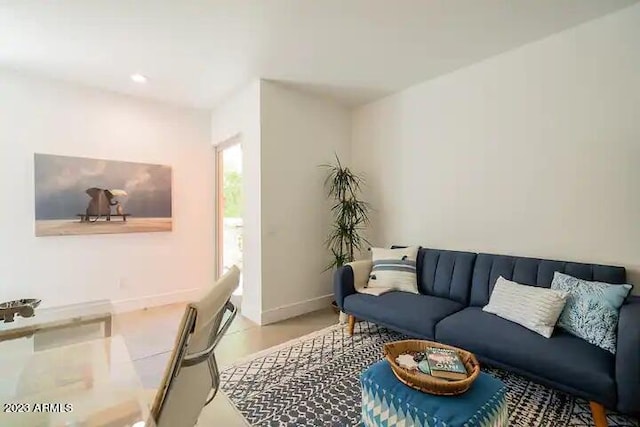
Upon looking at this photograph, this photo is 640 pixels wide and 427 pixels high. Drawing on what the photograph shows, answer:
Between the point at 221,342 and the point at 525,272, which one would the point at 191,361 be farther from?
the point at 525,272

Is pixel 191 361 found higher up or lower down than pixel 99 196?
lower down

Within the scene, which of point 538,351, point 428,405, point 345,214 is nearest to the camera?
point 428,405

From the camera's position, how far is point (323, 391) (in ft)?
6.70

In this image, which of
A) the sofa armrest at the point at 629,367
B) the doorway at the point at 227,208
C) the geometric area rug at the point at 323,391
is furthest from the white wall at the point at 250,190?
the sofa armrest at the point at 629,367

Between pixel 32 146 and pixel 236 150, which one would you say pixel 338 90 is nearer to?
pixel 236 150

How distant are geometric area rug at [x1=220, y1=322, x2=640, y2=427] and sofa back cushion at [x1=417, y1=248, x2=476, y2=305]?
2.11ft

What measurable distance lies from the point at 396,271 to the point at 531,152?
157 cm

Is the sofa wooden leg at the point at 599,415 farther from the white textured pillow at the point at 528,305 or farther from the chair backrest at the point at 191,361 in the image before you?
the chair backrest at the point at 191,361

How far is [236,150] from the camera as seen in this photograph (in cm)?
418

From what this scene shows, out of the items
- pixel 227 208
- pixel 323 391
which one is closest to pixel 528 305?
pixel 323 391

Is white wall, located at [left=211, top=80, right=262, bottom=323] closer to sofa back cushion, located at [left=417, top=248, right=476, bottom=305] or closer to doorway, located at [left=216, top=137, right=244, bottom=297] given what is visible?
doorway, located at [left=216, top=137, right=244, bottom=297]

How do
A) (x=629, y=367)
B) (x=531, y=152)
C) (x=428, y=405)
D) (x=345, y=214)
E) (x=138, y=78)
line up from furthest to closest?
(x=345, y=214)
(x=138, y=78)
(x=531, y=152)
(x=629, y=367)
(x=428, y=405)

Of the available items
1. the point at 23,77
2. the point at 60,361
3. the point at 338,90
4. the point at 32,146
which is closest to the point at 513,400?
the point at 60,361

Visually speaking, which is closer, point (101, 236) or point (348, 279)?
point (348, 279)
